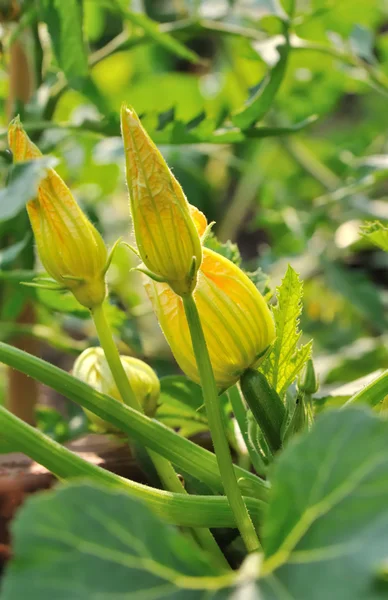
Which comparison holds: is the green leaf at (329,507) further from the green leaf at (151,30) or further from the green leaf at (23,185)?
the green leaf at (151,30)

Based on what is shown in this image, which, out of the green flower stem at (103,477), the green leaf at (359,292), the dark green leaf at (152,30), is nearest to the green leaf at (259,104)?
the dark green leaf at (152,30)

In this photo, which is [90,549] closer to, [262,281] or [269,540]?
[269,540]

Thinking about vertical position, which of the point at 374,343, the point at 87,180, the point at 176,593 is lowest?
the point at 374,343

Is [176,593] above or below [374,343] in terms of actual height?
above

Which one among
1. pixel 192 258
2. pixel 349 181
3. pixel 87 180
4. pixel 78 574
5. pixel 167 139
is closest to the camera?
pixel 78 574

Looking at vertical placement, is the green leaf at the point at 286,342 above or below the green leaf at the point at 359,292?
above

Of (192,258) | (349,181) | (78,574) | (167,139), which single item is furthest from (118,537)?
(349,181)

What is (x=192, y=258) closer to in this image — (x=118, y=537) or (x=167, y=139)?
(x=118, y=537)
